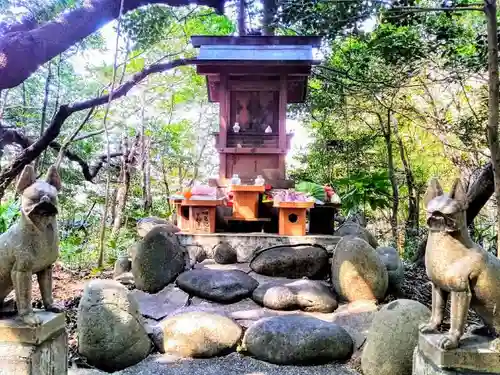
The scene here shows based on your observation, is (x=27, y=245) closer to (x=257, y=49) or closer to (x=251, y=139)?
(x=251, y=139)

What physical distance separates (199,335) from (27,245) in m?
1.83

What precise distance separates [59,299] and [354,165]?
25.1 ft

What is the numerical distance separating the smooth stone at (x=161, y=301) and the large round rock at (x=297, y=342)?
107 centimetres

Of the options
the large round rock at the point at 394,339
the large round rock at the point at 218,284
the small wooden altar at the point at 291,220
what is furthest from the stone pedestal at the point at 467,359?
the small wooden altar at the point at 291,220

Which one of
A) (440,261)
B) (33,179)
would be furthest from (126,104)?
(440,261)

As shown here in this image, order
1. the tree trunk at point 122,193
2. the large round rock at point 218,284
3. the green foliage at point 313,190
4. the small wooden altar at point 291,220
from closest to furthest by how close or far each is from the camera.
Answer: the large round rock at point 218,284 < the small wooden altar at point 291,220 < the green foliage at point 313,190 < the tree trunk at point 122,193

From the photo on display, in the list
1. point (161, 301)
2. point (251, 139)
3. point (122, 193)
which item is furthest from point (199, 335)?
point (122, 193)

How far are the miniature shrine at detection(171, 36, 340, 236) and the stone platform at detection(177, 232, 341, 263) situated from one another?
0.14 meters

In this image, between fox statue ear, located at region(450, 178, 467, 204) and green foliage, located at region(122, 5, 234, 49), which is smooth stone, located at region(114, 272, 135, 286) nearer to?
fox statue ear, located at region(450, 178, 467, 204)

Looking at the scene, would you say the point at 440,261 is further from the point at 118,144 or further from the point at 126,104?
the point at 118,144

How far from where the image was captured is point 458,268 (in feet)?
7.13

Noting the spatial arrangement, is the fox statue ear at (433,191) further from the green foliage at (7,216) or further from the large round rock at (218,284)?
the green foliage at (7,216)

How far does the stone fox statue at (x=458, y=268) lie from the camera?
2.15m

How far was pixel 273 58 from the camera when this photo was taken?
5941mm
